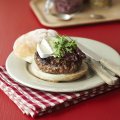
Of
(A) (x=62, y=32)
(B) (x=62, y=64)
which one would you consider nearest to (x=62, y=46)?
(B) (x=62, y=64)

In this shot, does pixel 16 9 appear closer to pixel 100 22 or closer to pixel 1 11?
pixel 1 11

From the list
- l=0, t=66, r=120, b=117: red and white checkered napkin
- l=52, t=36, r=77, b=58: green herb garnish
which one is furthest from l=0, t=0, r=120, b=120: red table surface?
l=52, t=36, r=77, b=58: green herb garnish

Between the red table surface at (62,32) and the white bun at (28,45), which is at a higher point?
the white bun at (28,45)

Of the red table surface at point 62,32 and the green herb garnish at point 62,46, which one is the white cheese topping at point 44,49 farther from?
the red table surface at point 62,32

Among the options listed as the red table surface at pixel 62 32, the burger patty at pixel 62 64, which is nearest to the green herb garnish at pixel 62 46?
the burger patty at pixel 62 64

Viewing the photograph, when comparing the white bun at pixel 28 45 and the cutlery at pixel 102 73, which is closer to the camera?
the cutlery at pixel 102 73

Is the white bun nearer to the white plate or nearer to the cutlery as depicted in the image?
the white plate
